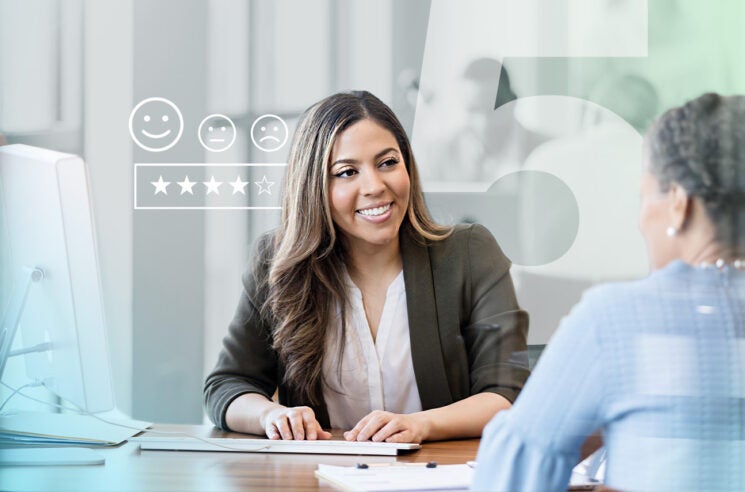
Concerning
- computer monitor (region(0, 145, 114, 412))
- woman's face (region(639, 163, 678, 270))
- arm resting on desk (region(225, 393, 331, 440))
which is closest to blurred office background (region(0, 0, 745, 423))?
arm resting on desk (region(225, 393, 331, 440))

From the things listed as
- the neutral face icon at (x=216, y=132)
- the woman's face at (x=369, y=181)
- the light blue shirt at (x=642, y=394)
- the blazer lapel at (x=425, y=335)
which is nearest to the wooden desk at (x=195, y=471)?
the blazer lapel at (x=425, y=335)

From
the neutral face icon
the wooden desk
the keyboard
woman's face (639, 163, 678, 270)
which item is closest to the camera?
woman's face (639, 163, 678, 270)

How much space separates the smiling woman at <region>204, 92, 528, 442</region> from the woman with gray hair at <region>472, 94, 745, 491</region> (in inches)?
31.4

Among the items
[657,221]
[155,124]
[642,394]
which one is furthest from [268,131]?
[642,394]

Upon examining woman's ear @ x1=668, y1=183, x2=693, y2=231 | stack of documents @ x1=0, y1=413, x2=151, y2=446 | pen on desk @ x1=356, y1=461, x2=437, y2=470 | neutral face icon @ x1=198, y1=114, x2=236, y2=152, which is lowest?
stack of documents @ x1=0, y1=413, x2=151, y2=446

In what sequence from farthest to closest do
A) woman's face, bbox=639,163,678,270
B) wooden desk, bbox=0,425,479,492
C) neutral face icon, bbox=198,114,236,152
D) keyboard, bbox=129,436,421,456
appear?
neutral face icon, bbox=198,114,236,152, keyboard, bbox=129,436,421,456, wooden desk, bbox=0,425,479,492, woman's face, bbox=639,163,678,270

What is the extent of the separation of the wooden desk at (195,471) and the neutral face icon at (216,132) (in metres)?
0.64

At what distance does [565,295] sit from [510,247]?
14 cm

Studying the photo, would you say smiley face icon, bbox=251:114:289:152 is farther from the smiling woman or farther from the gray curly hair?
the gray curly hair

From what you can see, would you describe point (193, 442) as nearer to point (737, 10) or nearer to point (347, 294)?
point (347, 294)

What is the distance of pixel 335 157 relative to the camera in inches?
75.7

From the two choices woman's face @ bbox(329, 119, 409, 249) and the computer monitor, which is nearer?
the computer monitor

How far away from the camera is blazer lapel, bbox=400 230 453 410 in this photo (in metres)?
1.90

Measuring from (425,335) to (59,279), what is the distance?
2.32ft
